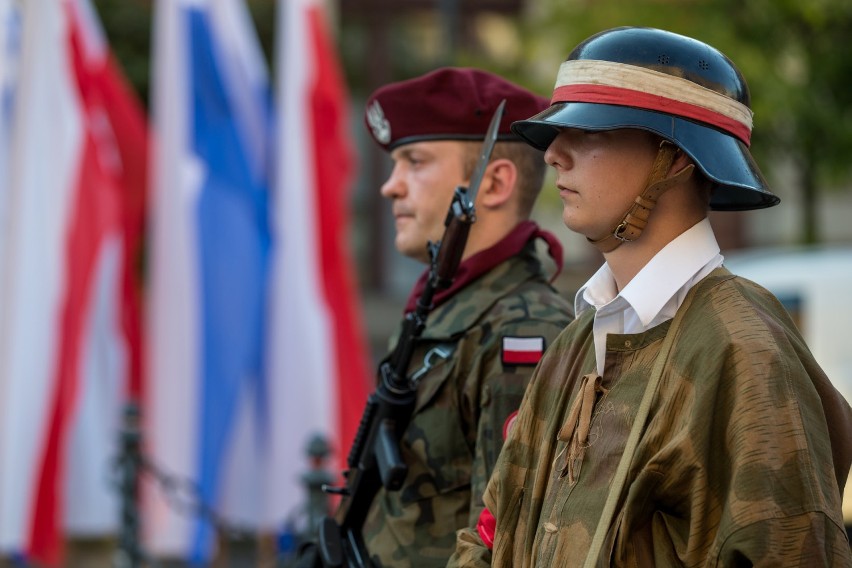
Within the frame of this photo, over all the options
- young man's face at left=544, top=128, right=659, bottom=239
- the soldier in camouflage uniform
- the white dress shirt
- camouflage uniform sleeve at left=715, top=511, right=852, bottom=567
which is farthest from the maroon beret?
camouflage uniform sleeve at left=715, top=511, right=852, bottom=567

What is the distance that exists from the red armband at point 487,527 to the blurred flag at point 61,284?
4.86 m

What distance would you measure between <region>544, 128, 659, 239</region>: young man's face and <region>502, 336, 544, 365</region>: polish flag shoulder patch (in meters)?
0.69

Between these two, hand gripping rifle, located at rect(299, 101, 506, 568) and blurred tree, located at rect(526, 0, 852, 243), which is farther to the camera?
blurred tree, located at rect(526, 0, 852, 243)

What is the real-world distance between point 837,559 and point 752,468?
18 centimetres

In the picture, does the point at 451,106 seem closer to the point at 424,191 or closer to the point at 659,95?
the point at 424,191

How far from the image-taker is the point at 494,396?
9.27ft

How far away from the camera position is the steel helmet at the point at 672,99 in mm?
2072

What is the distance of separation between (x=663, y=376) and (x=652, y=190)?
32 centimetres

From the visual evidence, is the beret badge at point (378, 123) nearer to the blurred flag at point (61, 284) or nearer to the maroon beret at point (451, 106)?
the maroon beret at point (451, 106)

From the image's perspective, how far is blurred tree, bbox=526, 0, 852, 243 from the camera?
11.7m

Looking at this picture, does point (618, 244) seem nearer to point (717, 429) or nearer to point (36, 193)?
point (717, 429)

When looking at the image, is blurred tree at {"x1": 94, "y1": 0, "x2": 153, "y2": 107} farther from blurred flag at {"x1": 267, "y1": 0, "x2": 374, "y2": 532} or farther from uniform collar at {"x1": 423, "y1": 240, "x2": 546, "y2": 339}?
uniform collar at {"x1": 423, "y1": 240, "x2": 546, "y2": 339}

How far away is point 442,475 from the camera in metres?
2.90

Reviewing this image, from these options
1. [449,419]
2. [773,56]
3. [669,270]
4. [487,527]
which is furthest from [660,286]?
[773,56]
